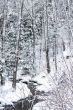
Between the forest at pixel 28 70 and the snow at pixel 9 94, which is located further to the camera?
the snow at pixel 9 94

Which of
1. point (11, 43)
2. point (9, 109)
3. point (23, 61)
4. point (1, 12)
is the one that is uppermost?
point (1, 12)

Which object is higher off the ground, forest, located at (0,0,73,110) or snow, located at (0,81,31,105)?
forest, located at (0,0,73,110)

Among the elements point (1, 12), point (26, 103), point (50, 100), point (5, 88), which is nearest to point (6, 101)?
point (26, 103)

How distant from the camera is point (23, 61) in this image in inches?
894

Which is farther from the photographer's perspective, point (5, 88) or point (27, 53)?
point (27, 53)

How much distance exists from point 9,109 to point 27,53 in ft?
42.4

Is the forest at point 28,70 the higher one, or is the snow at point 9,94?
the forest at point 28,70

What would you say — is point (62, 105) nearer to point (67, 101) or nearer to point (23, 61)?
point (67, 101)

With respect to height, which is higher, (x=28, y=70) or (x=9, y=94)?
(x=28, y=70)

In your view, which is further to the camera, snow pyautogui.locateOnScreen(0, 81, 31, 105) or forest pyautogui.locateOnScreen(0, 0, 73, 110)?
snow pyautogui.locateOnScreen(0, 81, 31, 105)

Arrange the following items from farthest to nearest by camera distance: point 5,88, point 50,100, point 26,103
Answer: point 5,88
point 26,103
point 50,100

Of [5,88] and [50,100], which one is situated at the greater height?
[50,100]

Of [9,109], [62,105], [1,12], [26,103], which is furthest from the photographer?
[1,12]

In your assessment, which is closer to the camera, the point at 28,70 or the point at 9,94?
the point at 9,94
